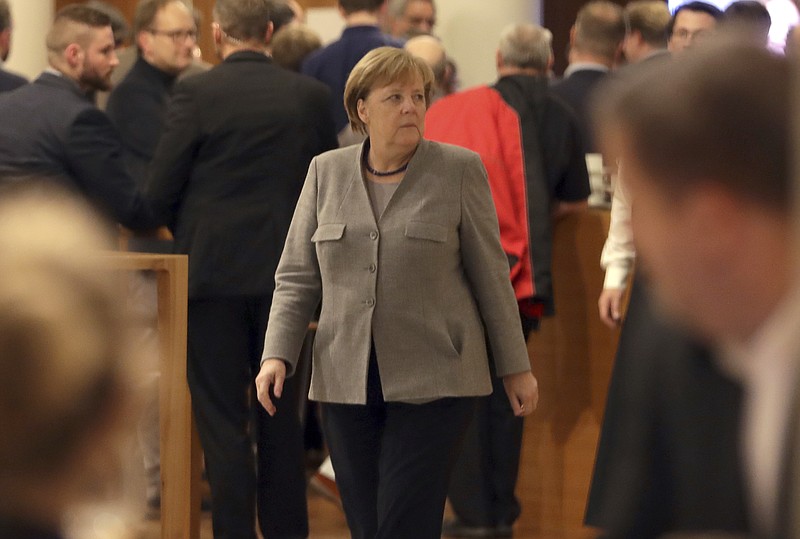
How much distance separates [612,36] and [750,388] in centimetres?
475

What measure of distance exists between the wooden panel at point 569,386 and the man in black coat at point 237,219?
104 centimetres

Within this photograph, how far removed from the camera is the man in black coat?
4617 mm

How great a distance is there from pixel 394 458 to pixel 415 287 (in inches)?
16.6

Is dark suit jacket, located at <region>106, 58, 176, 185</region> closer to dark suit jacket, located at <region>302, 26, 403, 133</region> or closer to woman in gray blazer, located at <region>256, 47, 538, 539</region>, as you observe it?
dark suit jacket, located at <region>302, 26, 403, 133</region>

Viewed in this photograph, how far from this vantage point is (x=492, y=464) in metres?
5.25

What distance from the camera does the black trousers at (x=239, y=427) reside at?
4672 mm

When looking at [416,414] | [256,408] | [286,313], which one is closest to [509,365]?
[416,414]

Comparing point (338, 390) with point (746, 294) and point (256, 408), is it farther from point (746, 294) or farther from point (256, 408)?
point (746, 294)

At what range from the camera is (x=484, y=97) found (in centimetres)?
511

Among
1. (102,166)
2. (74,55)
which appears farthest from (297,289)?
(74,55)

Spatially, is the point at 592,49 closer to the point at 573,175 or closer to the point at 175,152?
the point at 573,175

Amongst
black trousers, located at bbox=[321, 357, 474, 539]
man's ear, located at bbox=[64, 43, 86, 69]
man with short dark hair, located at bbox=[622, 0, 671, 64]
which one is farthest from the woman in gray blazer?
man with short dark hair, located at bbox=[622, 0, 671, 64]

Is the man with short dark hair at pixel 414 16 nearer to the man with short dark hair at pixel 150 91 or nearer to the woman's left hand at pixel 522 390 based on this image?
the man with short dark hair at pixel 150 91

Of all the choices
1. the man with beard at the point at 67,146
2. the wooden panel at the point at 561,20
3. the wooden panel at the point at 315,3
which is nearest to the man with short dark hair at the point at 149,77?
the man with beard at the point at 67,146
